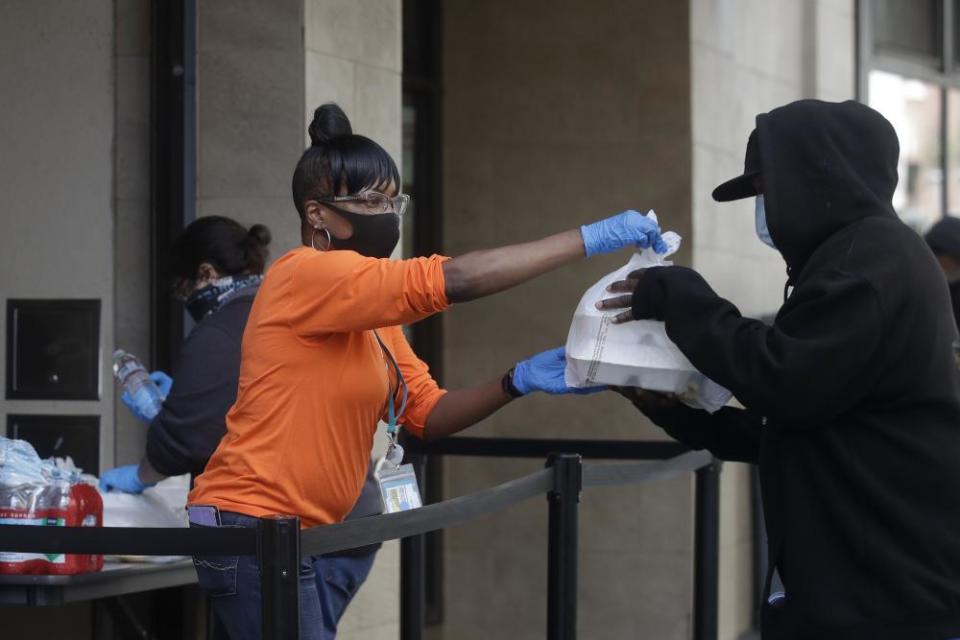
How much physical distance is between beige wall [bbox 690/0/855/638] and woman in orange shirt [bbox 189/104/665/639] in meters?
3.95

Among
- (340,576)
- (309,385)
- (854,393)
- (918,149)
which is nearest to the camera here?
(854,393)

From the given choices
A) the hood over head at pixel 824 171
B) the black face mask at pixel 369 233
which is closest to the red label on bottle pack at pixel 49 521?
the black face mask at pixel 369 233

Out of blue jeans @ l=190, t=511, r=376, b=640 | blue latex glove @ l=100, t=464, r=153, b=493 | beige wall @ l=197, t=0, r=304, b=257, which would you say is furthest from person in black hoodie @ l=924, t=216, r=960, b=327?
blue jeans @ l=190, t=511, r=376, b=640

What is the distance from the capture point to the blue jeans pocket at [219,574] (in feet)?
10.6

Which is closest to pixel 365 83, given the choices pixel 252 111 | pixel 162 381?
pixel 252 111

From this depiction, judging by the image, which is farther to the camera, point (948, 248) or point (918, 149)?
point (918, 149)

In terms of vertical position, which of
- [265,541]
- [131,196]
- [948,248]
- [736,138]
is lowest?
[265,541]

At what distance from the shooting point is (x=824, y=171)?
2.68 m

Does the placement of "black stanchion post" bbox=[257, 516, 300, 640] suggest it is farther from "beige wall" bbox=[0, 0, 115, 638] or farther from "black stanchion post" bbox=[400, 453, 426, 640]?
"beige wall" bbox=[0, 0, 115, 638]

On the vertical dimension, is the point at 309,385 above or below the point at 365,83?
below

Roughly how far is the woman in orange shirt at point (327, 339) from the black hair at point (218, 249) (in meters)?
1.01

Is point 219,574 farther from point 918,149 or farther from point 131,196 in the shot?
point 918,149

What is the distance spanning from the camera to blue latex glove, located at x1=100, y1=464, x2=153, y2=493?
15.1 feet

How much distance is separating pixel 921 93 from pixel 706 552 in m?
6.59
